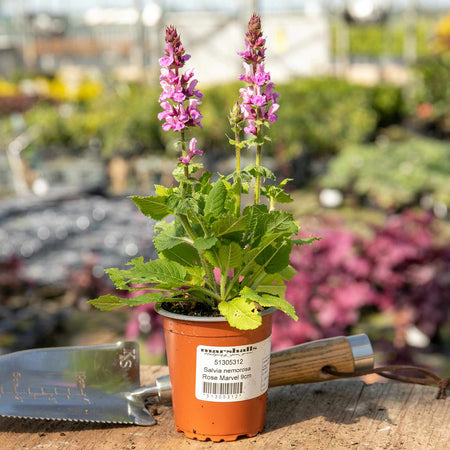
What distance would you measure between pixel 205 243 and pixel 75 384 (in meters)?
0.42

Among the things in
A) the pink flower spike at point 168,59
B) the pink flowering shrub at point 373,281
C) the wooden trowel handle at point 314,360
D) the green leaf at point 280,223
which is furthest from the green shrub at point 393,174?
the pink flower spike at point 168,59

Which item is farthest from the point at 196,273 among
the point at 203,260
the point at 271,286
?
the point at 271,286

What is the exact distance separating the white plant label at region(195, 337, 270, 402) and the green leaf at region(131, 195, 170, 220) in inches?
8.2

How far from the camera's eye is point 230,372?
1.05m

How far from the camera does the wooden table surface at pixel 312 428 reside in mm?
1077

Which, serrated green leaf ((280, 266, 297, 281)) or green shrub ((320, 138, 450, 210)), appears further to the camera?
green shrub ((320, 138, 450, 210))

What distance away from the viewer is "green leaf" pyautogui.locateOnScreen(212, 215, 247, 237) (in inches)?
38.8

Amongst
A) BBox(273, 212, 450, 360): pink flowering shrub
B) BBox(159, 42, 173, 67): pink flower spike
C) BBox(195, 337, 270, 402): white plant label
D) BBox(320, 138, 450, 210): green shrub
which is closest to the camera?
BBox(159, 42, 173, 67): pink flower spike

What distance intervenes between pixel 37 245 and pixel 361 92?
601cm

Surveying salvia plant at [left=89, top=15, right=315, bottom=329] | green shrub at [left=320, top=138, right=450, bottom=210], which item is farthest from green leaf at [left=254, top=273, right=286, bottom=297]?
green shrub at [left=320, top=138, right=450, bottom=210]

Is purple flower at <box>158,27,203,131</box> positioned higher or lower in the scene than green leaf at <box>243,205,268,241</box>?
higher

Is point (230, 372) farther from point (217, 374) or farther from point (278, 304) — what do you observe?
point (278, 304)

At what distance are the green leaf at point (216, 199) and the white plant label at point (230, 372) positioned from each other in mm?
207

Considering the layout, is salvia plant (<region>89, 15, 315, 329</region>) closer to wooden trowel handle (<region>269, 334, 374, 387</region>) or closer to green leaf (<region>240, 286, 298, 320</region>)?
green leaf (<region>240, 286, 298, 320</region>)
